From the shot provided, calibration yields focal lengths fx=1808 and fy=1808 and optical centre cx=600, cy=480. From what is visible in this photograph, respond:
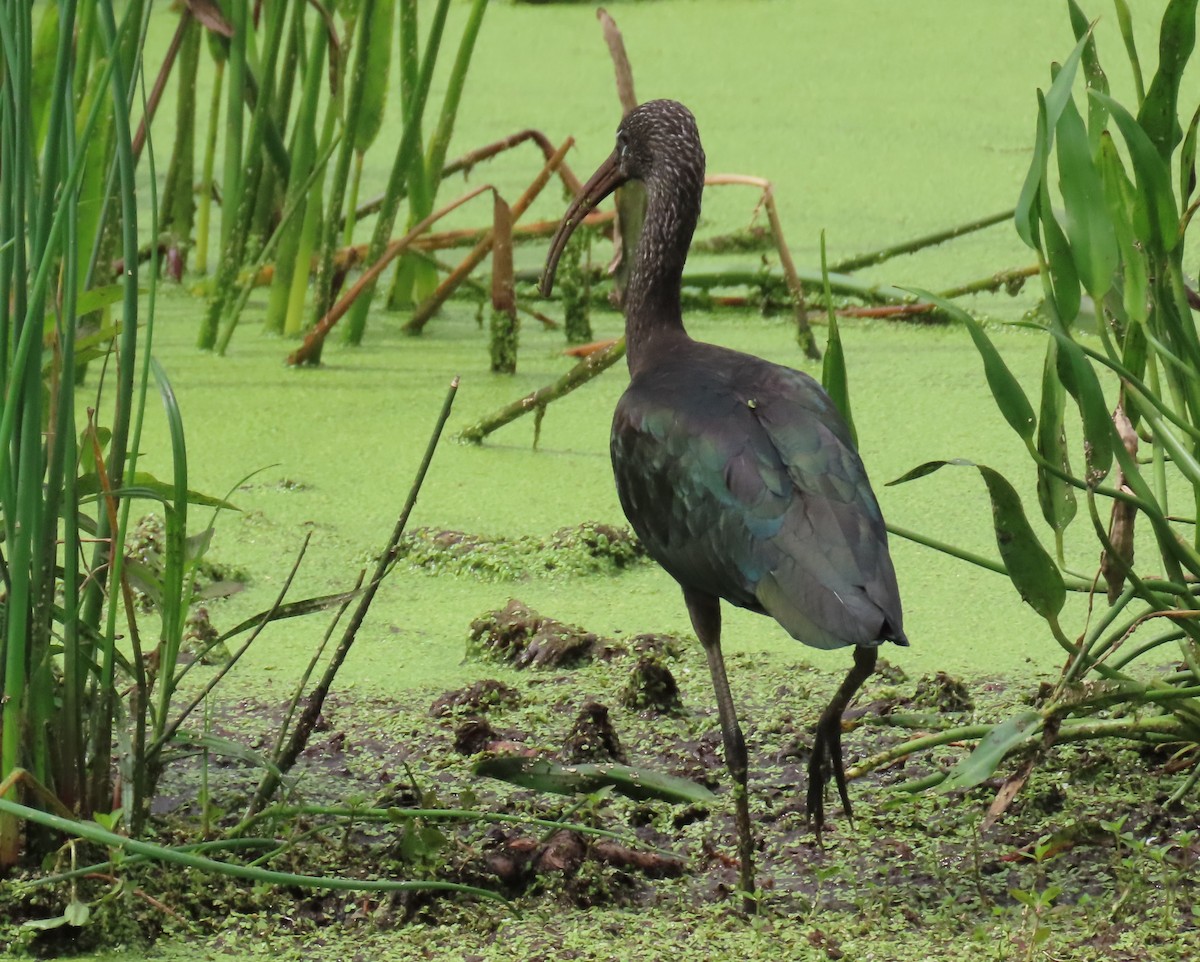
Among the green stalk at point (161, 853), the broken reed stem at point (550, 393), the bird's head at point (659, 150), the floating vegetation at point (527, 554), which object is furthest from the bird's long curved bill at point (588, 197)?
the green stalk at point (161, 853)

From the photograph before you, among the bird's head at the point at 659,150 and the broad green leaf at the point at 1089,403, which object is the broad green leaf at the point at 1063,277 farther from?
the bird's head at the point at 659,150

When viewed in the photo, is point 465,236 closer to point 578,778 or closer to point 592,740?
point 592,740

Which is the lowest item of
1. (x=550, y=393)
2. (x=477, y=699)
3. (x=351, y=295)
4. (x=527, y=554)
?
(x=477, y=699)

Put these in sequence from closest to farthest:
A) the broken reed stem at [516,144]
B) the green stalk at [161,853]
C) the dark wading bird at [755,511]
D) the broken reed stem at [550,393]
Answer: the green stalk at [161,853] < the dark wading bird at [755,511] < the broken reed stem at [550,393] < the broken reed stem at [516,144]

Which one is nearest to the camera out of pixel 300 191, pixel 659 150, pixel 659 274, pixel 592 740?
pixel 592 740

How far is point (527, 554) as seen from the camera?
321 cm

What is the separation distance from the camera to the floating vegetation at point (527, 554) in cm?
317

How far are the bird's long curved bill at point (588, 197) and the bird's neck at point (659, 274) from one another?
0.27 meters

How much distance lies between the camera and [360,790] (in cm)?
238

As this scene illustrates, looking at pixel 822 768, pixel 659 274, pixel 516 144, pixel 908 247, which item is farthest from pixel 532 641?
pixel 908 247

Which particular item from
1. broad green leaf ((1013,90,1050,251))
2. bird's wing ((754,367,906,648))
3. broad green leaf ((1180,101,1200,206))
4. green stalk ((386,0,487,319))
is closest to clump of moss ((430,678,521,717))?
bird's wing ((754,367,906,648))

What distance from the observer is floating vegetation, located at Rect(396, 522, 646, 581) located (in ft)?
10.4

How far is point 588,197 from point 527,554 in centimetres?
65

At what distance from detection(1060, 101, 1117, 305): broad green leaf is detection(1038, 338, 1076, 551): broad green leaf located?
0.38 ft
